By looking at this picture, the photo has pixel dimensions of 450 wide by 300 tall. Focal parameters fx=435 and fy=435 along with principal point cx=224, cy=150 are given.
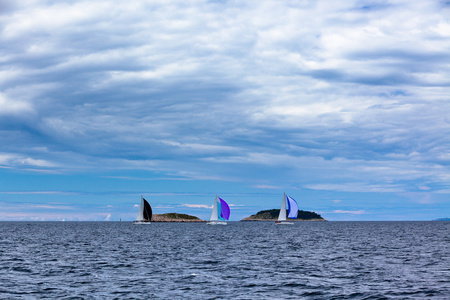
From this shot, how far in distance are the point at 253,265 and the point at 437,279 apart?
54.2 ft

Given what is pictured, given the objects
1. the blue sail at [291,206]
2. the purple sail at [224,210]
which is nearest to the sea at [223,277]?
the blue sail at [291,206]

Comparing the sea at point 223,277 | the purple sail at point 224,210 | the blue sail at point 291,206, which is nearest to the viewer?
the sea at point 223,277

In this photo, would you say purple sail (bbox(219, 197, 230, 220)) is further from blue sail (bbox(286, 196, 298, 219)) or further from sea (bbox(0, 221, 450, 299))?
sea (bbox(0, 221, 450, 299))

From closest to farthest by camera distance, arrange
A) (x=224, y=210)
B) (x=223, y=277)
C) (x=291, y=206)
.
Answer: (x=223, y=277) < (x=291, y=206) < (x=224, y=210)

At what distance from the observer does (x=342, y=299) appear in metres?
27.0

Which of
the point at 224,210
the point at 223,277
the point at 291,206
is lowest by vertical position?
the point at 223,277

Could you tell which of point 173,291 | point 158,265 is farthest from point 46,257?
point 173,291

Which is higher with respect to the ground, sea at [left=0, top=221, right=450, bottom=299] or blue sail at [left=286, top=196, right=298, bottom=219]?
blue sail at [left=286, top=196, right=298, bottom=219]

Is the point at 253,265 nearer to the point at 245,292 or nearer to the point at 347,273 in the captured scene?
the point at 347,273

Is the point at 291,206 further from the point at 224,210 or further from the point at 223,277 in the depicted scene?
the point at 223,277

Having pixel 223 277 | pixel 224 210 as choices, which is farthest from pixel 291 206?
pixel 223 277

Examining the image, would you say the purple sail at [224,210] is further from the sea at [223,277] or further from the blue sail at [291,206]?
the sea at [223,277]

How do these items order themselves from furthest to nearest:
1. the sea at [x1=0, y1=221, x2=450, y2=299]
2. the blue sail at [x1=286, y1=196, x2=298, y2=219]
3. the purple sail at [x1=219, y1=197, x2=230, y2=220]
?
the purple sail at [x1=219, y1=197, x2=230, y2=220]
the blue sail at [x1=286, y1=196, x2=298, y2=219]
the sea at [x1=0, y1=221, x2=450, y2=299]

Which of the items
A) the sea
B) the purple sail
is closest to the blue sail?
the purple sail
